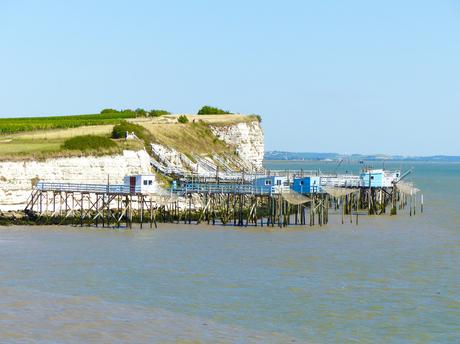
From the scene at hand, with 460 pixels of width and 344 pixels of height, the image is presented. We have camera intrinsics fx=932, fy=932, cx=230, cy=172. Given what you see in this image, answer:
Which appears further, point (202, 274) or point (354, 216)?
point (354, 216)

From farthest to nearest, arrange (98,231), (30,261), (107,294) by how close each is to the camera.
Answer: (98,231) < (30,261) < (107,294)

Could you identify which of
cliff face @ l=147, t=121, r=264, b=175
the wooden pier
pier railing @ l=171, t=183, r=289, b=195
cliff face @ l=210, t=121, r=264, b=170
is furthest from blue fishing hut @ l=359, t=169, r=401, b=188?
cliff face @ l=210, t=121, r=264, b=170

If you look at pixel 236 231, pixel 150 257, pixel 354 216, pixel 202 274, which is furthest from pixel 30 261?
pixel 354 216

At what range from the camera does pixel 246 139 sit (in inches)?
4660

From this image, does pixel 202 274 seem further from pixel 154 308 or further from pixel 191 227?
pixel 191 227

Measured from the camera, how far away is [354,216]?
71438 mm

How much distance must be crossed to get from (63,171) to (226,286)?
3606 cm

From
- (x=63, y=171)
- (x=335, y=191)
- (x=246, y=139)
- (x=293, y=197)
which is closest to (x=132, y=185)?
(x=293, y=197)

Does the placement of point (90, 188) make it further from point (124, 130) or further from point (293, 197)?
point (124, 130)

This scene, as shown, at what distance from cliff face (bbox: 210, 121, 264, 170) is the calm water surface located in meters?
59.2

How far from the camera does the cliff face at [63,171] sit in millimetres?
63969

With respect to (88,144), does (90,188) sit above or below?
below

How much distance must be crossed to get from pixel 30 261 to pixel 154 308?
11868 mm

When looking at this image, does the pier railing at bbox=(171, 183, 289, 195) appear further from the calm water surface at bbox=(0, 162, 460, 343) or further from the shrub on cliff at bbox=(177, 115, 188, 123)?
the shrub on cliff at bbox=(177, 115, 188, 123)
